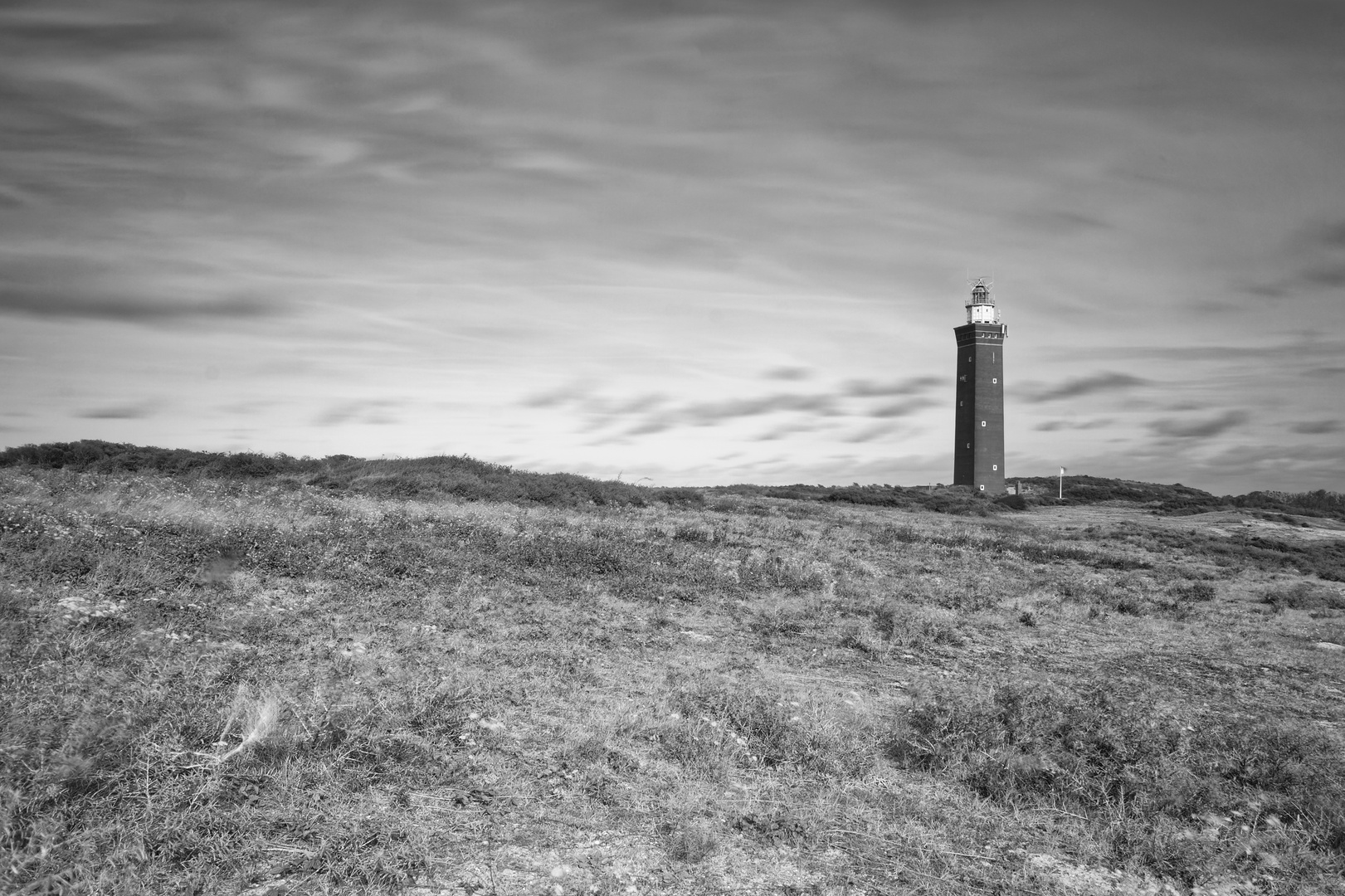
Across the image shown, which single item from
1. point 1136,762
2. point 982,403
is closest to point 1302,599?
point 1136,762

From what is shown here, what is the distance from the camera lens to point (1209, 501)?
50.2 meters

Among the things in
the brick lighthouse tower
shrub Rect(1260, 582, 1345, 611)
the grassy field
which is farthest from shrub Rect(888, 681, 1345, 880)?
the brick lighthouse tower

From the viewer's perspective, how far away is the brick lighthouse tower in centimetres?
6400

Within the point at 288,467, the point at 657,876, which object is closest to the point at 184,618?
the point at 657,876

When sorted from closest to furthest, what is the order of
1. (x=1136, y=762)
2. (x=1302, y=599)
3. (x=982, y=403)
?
(x=1136, y=762) < (x=1302, y=599) < (x=982, y=403)

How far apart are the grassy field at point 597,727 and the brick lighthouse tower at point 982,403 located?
50.7 m

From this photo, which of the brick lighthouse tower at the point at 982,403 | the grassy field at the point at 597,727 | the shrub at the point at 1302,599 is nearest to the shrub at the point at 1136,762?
the grassy field at the point at 597,727

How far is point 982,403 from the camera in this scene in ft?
211

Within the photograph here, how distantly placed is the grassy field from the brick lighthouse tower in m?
50.7

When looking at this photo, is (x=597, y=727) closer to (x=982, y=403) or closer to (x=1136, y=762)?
(x=1136, y=762)

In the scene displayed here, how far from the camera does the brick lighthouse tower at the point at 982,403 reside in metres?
64.0

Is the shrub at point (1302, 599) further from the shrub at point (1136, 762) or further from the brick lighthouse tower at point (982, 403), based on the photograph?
the brick lighthouse tower at point (982, 403)

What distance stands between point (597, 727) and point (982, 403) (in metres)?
63.2

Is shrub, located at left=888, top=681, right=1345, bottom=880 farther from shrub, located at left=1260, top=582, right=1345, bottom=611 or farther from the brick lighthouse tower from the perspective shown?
the brick lighthouse tower
